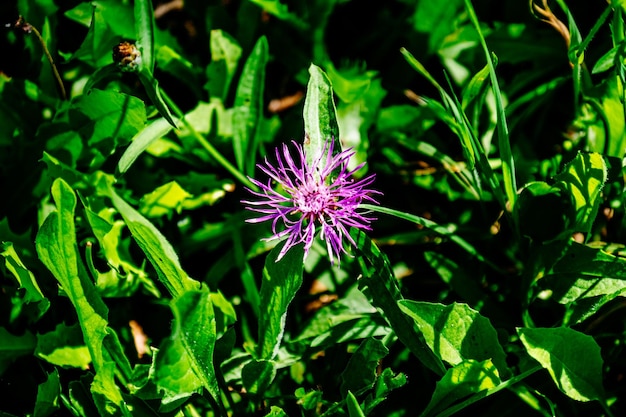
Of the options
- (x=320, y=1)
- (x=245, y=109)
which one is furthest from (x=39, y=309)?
(x=320, y=1)

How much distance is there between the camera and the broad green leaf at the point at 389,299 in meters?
1.54

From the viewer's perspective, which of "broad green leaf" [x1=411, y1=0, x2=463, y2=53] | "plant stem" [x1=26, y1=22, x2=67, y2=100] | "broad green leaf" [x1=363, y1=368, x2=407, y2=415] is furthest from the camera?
"broad green leaf" [x1=411, y1=0, x2=463, y2=53]

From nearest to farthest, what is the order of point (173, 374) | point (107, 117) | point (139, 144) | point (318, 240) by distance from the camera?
point (173, 374)
point (139, 144)
point (107, 117)
point (318, 240)

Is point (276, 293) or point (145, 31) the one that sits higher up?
point (145, 31)

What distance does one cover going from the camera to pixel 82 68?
214cm

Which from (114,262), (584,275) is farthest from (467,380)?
(114,262)

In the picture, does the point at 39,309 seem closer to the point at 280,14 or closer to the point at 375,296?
the point at 375,296

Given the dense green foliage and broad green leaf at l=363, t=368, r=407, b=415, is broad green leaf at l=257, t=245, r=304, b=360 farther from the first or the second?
broad green leaf at l=363, t=368, r=407, b=415

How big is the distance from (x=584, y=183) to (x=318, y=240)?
759mm

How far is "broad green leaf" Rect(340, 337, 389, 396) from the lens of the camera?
1482 mm

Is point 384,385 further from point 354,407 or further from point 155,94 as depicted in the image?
point 155,94

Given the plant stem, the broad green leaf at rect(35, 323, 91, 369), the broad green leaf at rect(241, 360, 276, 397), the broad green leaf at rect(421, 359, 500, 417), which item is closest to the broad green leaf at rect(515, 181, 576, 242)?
the broad green leaf at rect(421, 359, 500, 417)

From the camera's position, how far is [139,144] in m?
1.69

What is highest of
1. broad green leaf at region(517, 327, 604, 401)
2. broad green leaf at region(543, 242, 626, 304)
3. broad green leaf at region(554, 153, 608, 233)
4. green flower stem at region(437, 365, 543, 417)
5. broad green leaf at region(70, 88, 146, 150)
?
broad green leaf at region(70, 88, 146, 150)
